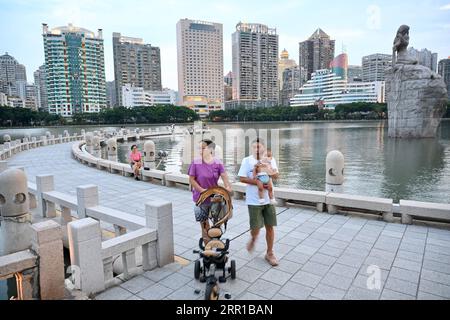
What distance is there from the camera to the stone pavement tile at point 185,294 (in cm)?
434

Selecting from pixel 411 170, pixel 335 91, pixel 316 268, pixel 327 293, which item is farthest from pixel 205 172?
pixel 335 91

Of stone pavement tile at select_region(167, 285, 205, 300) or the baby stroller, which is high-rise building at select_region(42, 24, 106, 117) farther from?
stone pavement tile at select_region(167, 285, 205, 300)

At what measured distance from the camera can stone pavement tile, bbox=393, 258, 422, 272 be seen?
5.03 metres

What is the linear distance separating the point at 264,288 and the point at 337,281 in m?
1.13

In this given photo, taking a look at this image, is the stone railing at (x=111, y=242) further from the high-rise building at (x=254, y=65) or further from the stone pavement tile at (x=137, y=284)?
the high-rise building at (x=254, y=65)

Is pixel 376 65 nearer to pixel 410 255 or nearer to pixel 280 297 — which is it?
pixel 410 255

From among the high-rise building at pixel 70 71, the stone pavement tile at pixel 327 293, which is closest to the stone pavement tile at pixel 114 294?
the stone pavement tile at pixel 327 293

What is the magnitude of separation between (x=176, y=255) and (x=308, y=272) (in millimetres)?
2392

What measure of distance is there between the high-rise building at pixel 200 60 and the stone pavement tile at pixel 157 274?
548ft

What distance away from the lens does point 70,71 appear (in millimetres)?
137625

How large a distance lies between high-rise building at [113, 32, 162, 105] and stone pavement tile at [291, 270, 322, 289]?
191875 mm
